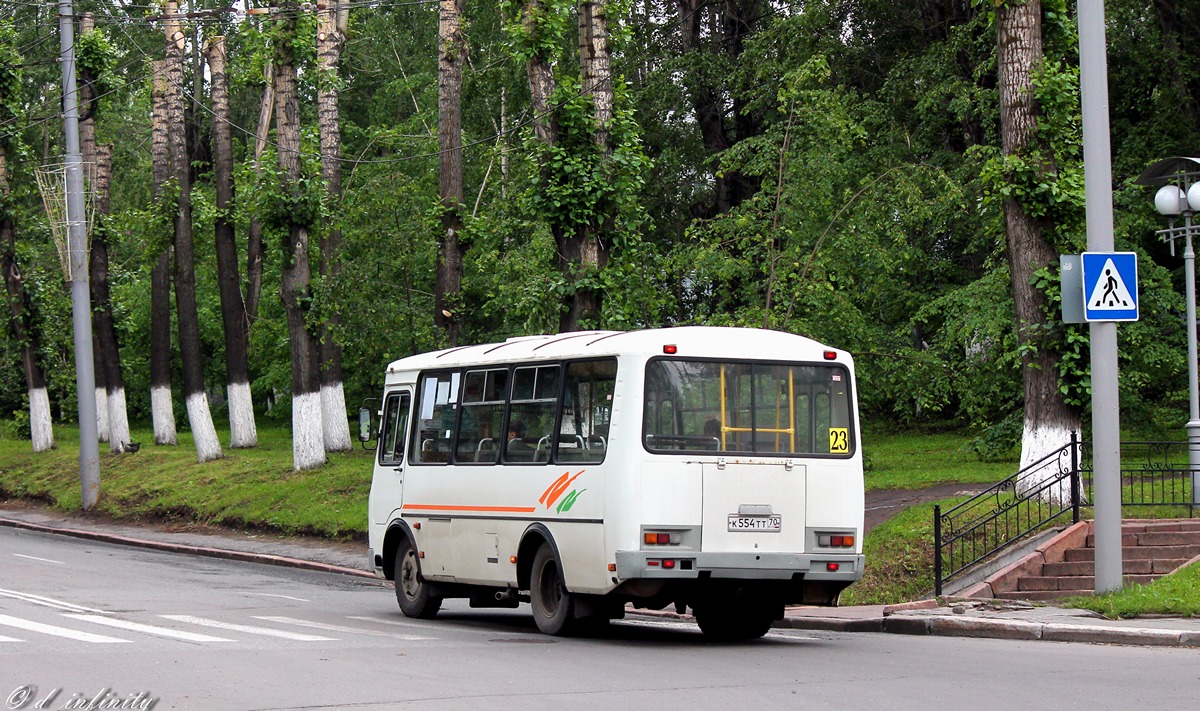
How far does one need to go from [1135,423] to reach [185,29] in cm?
2656

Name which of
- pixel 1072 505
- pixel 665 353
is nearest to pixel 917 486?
pixel 1072 505

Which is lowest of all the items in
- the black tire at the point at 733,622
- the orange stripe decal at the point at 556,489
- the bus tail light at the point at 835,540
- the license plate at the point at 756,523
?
the black tire at the point at 733,622

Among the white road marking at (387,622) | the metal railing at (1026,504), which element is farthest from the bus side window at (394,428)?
the metal railing at (1026,504)

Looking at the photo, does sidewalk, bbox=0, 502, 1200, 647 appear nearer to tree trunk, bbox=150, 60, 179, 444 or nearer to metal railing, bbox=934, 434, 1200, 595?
→ metal railing, bbox=934, 434, 1200, 595

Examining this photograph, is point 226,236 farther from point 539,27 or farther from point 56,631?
point 56,631

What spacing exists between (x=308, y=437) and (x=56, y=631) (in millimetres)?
19381

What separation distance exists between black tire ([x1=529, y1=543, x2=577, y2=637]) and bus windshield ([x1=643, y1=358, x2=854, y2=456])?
1912 mm

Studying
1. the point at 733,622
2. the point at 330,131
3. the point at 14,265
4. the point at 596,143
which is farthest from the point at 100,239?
the point at 733,622

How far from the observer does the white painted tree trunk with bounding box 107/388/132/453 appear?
4197 cm

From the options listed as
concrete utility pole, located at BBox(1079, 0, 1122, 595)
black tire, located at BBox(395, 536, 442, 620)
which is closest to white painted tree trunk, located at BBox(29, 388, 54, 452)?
black tire, located at BBox(395, 536, 442, 620)

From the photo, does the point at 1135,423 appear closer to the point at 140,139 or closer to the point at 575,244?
the point at 575,244

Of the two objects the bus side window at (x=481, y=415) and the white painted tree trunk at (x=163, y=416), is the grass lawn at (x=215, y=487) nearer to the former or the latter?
the white painted tree trunk at (x=163, y=416)

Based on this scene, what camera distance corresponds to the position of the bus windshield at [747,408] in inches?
534

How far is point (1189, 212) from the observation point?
20672mm
